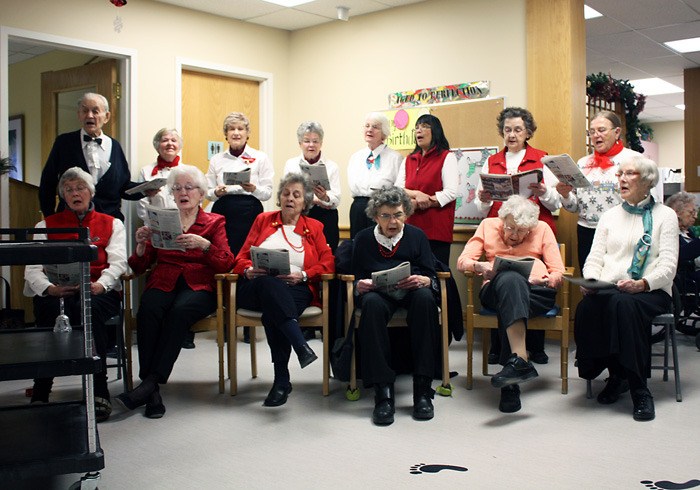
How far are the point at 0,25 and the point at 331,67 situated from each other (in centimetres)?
261

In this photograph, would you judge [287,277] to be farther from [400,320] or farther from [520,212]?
[520,212]

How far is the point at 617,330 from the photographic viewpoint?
3.45 meters

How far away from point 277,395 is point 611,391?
1.61m

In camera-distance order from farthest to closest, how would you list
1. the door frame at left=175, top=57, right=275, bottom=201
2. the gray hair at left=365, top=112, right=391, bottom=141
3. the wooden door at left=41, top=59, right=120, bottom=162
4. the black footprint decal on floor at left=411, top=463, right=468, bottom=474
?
the door frame at left=175, top=57, right=275, bottom=201
the wooden door at left=41, top=59, right=120, bottom=162
the gray hair at left=365, top=112, right=391, bottom=141
the black footprint decal on floor at left=411, top=463, right=468, bottom=474

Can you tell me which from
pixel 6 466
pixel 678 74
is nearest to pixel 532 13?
pixel 6 466

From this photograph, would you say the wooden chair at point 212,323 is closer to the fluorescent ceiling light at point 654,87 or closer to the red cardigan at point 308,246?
the red cardigan at point 308,246

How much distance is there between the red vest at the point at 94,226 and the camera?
368cm

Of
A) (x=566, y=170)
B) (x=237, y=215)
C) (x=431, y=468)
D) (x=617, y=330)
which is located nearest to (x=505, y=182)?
(x=566, y=170)

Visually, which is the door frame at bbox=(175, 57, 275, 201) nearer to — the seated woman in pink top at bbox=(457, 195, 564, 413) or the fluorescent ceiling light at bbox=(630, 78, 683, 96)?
the seated woman in pink top at bbox=(457, 195, 564, 413)

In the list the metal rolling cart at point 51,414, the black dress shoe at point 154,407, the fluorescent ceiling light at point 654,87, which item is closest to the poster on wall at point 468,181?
the black dress shoe at point 154,407

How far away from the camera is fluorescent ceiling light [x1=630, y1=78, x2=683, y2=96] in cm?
984

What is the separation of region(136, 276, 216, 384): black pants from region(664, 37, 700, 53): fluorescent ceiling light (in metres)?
6.01

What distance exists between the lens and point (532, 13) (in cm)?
514

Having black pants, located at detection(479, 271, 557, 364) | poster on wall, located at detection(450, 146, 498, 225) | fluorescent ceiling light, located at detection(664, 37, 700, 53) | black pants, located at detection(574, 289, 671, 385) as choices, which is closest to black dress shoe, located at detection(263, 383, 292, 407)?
black pants, located at detection(479, 271, 557, 364)
